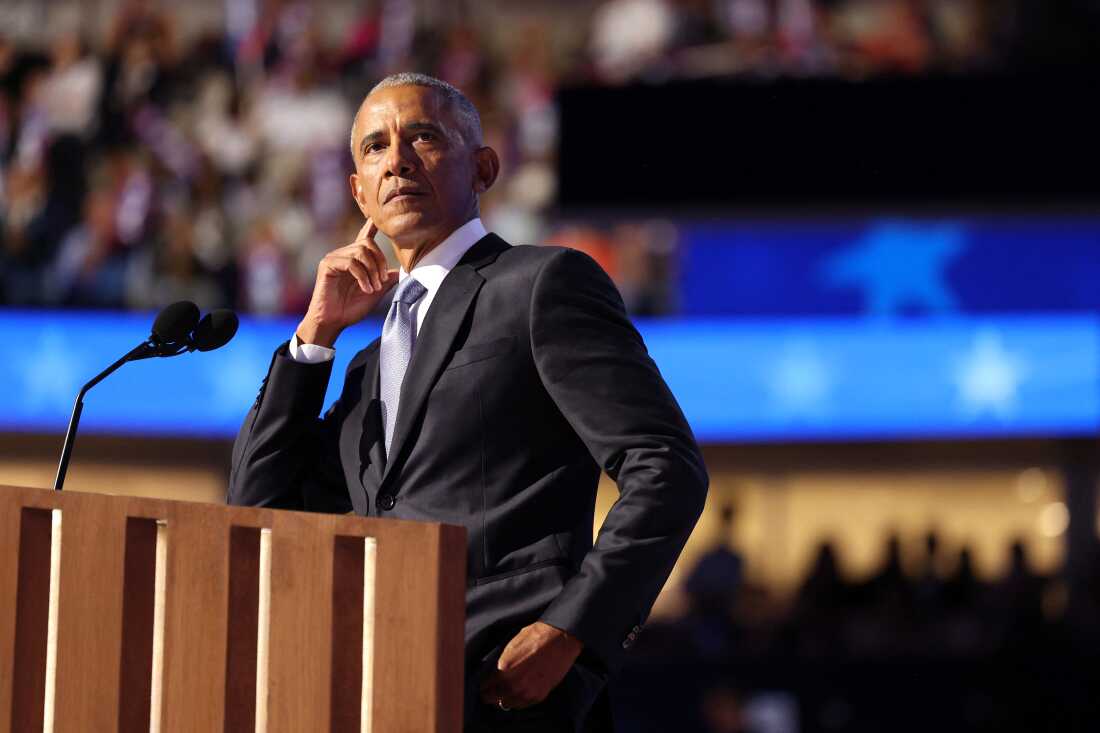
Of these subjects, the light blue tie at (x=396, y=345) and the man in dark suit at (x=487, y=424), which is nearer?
the man in dark suit at (x=487, y=424)

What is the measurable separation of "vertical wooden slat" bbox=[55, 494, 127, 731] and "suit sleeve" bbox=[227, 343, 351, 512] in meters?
0.34

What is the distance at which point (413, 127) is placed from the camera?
1.85m

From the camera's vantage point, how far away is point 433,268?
1.84 metres

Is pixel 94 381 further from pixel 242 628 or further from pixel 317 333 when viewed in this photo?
pixel 242 628

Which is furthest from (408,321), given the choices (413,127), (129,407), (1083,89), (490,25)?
(490,25)

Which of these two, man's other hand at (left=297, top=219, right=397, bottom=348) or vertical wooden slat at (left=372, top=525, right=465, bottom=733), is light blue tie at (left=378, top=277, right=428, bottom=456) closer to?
man's other hand at (left=297, top=219, right=397, bottom=348)

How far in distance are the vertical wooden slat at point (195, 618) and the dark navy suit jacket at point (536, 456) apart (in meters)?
0.26

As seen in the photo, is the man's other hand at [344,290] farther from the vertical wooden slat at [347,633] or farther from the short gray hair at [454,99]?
the vertical wooden slat at [347,633]

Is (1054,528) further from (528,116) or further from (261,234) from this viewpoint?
(261,234)

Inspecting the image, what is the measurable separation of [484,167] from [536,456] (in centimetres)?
42

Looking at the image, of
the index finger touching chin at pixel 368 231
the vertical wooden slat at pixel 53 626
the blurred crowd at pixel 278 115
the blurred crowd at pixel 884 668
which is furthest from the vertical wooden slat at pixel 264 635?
the blurred crowd at pixel 278 115

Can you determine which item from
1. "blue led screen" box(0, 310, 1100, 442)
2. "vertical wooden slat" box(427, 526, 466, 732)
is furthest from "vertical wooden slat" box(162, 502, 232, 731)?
"blue led screen" box(0, 310, 1100, 442)

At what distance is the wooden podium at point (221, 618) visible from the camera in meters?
1.39

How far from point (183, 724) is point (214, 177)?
8052 mm
